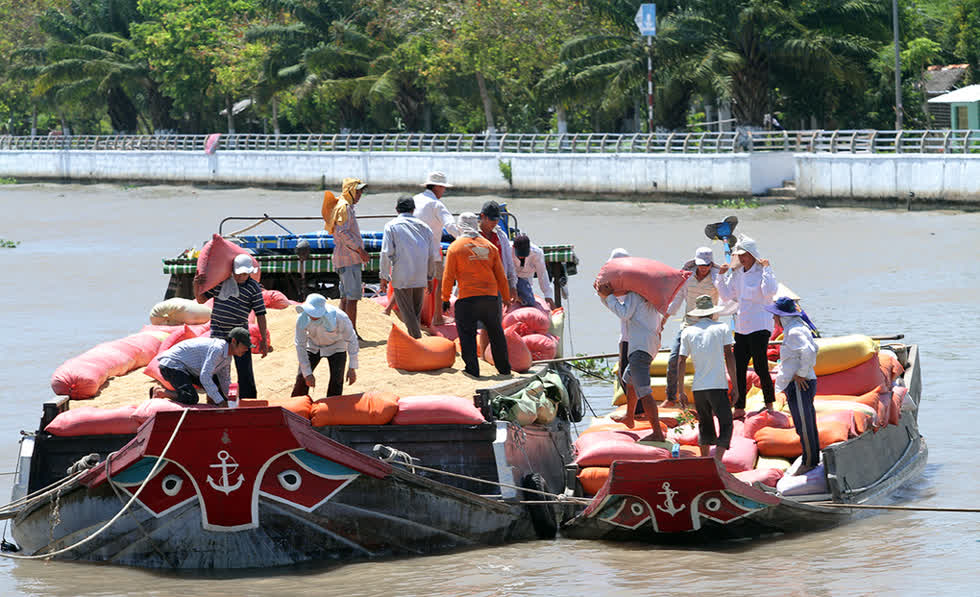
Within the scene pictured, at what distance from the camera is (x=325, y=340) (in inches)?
433

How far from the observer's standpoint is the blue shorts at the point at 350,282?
13.3 m

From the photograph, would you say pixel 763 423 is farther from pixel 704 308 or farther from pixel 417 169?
pixel 417 169

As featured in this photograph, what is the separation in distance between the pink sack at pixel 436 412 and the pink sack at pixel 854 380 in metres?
3.58

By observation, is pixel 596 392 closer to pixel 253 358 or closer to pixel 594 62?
pixel 253 358

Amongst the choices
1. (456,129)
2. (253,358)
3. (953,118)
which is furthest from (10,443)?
(456,129)

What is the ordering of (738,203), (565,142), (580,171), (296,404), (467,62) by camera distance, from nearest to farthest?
(296,404) < (738,203) < (580,171) < (565,142) < (467,62)

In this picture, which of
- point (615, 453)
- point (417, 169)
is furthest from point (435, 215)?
point (417, 169)

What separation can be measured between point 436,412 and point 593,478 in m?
1.41

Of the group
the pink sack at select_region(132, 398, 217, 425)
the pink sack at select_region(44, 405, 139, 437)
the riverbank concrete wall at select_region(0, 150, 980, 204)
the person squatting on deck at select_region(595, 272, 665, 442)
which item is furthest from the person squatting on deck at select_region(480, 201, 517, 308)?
the riverbank concrete wall at select_region(0, 150, 980, 204)

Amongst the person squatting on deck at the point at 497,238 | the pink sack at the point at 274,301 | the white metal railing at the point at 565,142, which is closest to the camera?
the person squatting on deck at the point at 497,238

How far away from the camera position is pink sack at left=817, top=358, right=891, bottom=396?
12992 mm

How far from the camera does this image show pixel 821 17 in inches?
1820

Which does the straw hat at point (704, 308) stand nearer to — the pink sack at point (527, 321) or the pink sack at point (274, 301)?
the pink sack at point (527, 321)

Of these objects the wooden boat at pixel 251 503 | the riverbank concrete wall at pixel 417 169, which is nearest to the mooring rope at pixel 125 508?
the wooden boat at pixel 251 503
